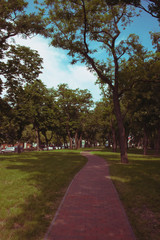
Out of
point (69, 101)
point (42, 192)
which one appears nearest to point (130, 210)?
point (42, 192)

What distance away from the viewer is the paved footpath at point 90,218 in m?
3.78

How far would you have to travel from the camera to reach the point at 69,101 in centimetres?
4184

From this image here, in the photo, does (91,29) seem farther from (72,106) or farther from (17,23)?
(72,106)

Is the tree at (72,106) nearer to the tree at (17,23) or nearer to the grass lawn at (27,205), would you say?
the tree at (17,23)

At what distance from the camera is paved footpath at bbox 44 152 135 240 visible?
149 inches

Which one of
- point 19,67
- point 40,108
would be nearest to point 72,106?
point 40,108

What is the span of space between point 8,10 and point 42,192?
13394 mm

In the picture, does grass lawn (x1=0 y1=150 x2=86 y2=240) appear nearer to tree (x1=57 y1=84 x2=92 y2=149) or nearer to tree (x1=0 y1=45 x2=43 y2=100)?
tree (x1=0 y1=45 x2=43 y2=100)

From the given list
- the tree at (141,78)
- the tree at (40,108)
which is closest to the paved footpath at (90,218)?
the tree at (141,78)

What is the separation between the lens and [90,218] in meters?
4.51

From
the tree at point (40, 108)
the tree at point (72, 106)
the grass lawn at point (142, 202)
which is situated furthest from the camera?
the tree at point (72, 106)

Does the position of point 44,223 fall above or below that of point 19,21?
below

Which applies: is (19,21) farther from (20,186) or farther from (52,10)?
(20,186)

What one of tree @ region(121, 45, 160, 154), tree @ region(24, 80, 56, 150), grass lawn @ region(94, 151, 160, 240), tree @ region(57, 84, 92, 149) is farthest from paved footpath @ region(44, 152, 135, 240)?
tree @ region(57, 84, 92, 149)
